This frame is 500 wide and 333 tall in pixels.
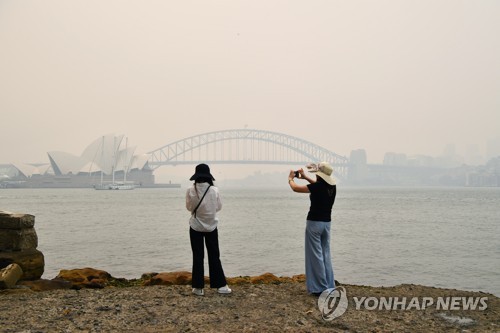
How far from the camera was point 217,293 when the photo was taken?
506cm

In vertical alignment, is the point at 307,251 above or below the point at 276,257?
above

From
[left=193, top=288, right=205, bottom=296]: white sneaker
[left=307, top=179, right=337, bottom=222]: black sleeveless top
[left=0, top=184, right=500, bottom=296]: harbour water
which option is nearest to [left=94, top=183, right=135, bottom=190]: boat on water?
[left=0, top=184, right=500, bottom=296]: harbour water

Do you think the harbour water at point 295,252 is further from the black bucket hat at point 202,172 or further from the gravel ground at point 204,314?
the black bucket hat at point 202,172

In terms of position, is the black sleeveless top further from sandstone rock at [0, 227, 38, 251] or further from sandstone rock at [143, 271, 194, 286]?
sandstone rock at [0, 227, 38, 251]

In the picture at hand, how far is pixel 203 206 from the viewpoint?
15.5ft

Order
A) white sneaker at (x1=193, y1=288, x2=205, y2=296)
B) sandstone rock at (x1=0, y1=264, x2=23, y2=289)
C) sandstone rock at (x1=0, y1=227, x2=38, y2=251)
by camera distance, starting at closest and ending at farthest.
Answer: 1. white sneaker at (x1=193, y1=288, x2=205, y2=296)
2. sandstone rock at (x1=0, y1=264, x2=23, y2=289)
3. sandstone rock at (x1=0, y1=227, x2=38, y2=251)

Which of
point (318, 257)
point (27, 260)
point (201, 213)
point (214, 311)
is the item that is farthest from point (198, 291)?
point (27, 260)

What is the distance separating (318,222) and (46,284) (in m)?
2.86

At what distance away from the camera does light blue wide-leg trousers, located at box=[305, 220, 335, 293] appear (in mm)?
4770

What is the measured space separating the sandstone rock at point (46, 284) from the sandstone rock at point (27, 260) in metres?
0.17

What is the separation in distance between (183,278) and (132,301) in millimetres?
1251

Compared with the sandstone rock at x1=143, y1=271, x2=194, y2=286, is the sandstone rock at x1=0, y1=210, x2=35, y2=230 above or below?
above

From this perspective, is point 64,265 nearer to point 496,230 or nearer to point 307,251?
point 307,251

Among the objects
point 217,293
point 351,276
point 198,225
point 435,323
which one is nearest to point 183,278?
point 217,293
